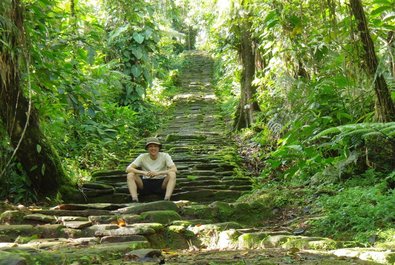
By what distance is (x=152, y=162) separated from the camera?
7.06 metres

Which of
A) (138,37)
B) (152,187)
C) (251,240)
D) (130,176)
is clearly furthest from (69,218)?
(138,37)

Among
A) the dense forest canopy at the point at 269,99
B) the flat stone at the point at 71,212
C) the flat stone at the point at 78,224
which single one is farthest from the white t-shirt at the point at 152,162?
the flat stone at the point at 78,224

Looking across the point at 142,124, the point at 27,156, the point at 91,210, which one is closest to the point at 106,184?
the point at 27,156

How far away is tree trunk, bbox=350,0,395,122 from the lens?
193 inches

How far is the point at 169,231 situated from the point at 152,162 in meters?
2.85

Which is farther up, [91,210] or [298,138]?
[298,138]

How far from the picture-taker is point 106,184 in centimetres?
716

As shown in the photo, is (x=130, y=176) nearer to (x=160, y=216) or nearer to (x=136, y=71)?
(x=160, y=216)

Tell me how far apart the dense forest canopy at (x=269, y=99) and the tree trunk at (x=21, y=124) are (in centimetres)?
1

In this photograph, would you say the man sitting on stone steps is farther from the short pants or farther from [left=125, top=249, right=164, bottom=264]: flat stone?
[left=125, top=249, right=164, bottom=264]: flat stone

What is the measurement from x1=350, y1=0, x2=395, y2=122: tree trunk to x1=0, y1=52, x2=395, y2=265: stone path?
158 cm

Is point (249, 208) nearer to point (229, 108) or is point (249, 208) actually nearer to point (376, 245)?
point (376, 245)

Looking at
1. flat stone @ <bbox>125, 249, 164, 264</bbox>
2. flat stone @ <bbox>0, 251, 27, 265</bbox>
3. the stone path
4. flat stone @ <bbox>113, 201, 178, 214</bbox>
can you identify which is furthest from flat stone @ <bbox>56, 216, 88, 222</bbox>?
flat stone @ <bbox>0, 251, 27, 265</bbox>

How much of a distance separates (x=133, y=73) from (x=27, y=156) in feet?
24.8
